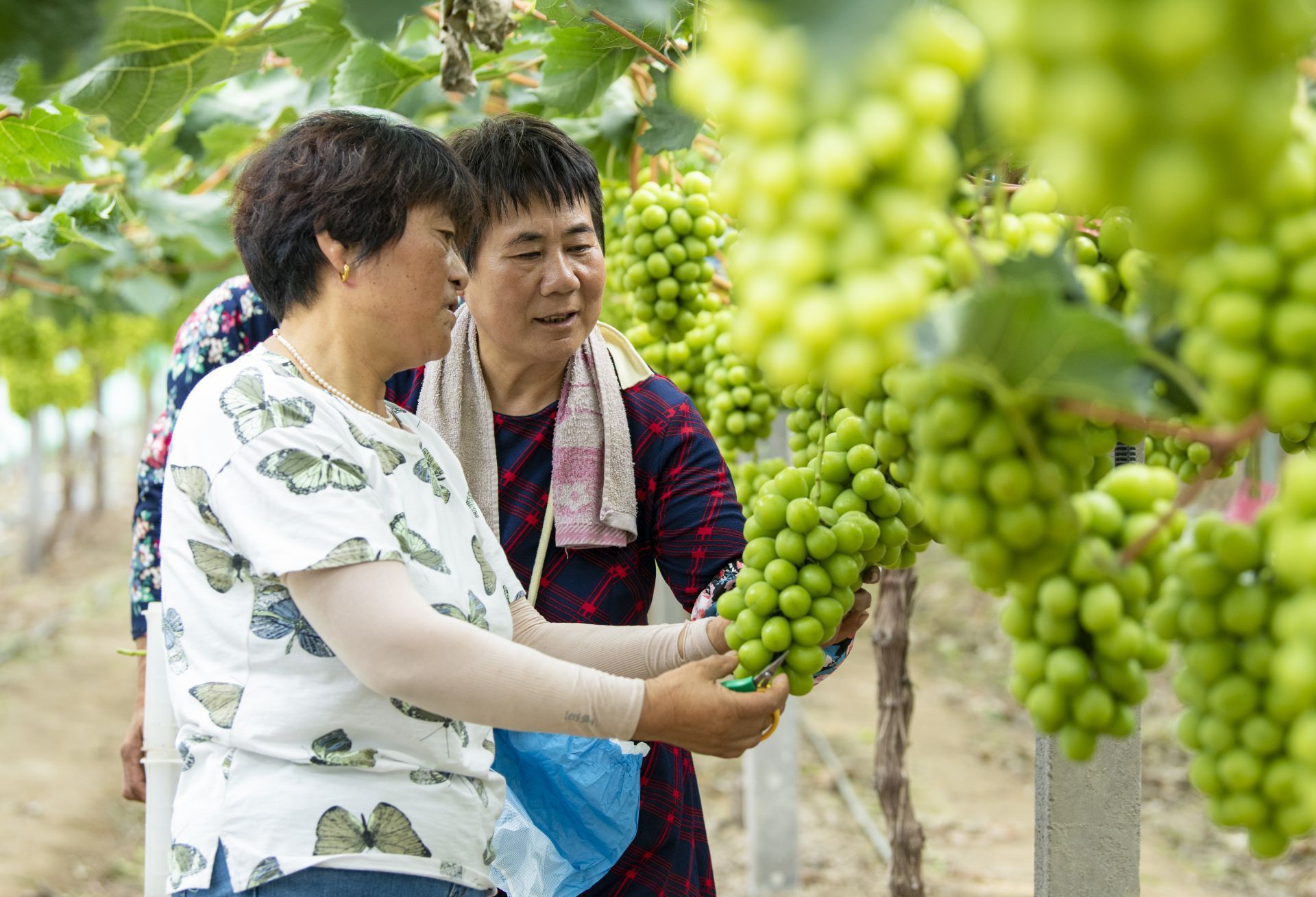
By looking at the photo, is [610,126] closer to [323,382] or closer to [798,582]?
[323,382]

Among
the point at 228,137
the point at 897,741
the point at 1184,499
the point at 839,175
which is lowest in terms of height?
the point at 897,741

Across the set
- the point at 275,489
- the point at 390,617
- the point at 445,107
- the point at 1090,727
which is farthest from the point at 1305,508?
the point at 445,107

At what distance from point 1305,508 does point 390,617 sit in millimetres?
847

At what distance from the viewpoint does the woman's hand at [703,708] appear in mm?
1244

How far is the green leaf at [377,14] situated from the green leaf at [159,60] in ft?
2.25

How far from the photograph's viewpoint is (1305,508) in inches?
21.9

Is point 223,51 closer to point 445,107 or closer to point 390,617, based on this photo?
point 390,617

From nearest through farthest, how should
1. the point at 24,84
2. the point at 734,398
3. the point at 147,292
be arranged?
the point at 24,84 < the point at 734,398 < the point at 147,292

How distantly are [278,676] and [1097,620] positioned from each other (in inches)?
36.4

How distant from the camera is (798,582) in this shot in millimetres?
1180

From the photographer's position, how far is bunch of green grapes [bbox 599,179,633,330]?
210 cm

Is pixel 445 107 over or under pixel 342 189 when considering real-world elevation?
over

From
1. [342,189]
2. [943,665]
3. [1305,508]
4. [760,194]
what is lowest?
[943,665]

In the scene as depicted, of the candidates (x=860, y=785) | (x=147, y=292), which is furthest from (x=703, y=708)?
(x=860, y=785)
